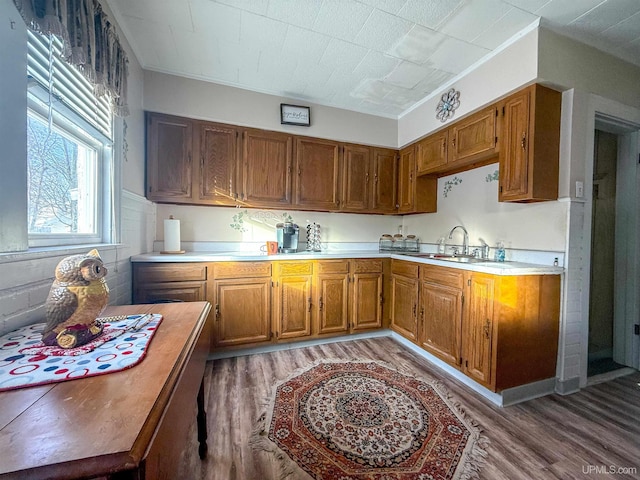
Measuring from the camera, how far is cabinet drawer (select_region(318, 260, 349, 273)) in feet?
8.61

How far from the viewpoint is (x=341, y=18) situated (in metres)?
1.79

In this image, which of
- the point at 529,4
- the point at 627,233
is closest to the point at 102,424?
the point at 529,4

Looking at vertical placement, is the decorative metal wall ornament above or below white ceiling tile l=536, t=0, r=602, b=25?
below

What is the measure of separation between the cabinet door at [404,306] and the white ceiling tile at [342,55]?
204 centimetres

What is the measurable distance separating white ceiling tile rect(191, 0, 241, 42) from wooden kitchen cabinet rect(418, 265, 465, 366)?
2.44 metres

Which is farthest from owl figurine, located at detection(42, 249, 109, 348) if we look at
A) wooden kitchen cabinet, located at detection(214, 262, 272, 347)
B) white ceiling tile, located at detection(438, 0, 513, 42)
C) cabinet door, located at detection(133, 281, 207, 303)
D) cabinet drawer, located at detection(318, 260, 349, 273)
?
white ceiling tile, located at detection(438, 0, 513, 42)

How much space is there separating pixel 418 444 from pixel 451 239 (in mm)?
2027

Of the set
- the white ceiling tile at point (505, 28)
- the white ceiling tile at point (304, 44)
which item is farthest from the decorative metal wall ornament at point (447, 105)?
the white ceiling tile at point (304, 44)

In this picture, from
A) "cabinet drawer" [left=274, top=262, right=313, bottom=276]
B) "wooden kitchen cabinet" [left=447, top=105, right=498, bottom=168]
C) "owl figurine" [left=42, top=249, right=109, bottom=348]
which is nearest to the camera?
"owl figurine" [left=42, top=249, right=109, bottom=348]

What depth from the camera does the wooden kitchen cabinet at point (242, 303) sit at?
2.29m

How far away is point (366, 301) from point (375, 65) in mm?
2261

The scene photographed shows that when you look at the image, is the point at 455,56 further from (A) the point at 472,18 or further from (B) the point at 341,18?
(B) the point at 341,18

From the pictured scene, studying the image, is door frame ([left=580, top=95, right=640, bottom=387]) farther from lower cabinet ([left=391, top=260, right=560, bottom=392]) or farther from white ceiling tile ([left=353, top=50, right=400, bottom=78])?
white ceiling tile ([left=353, top=50, right=400, bottom=78])

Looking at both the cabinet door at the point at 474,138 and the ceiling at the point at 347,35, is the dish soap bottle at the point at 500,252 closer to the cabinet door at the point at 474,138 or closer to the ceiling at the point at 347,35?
the cabinet door at the point at 474,138
